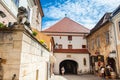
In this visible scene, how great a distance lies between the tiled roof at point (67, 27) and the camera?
90.4 ft

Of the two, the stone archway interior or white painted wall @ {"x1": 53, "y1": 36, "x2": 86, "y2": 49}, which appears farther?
white painted wall @ {"x1": 53, "y1": 36, "x2": 86, "y2": 49}

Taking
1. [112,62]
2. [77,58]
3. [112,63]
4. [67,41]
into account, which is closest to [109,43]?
[112,62]

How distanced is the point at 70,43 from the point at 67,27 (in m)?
4.17

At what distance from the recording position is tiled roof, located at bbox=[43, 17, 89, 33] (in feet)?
90.4

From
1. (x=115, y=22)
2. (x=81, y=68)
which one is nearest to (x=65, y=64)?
(x=81, y=68)

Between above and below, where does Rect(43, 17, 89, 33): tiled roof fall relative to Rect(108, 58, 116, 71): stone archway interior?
above

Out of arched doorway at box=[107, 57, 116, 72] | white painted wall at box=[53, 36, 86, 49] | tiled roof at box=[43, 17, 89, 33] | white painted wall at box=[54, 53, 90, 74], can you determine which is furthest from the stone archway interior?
tiled roof at box=[43, 17, 89, 33]

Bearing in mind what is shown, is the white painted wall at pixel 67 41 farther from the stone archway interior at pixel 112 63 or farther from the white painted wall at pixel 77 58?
the stone archway interior at pixel 112 63

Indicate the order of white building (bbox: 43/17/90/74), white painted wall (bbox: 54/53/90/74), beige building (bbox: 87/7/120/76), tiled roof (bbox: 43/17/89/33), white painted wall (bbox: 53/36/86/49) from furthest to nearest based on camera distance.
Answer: tiled roof (bbox: 43/17/89/33) → white painted wall (bbox: 53/36/86/49) → white building (bbox: 43/17/90/74) → white painted wall (bbox: 54/53/90/74) → beige building (bbox: 87/7/120/76)

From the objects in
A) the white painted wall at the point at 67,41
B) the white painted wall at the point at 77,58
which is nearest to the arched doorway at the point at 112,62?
the white painted wall at the point at 77,58

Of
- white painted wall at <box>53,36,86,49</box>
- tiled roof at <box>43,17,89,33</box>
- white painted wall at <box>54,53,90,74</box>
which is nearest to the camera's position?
white painted wall at <box>54,53,90,74</box>

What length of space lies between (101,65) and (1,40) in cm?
1575

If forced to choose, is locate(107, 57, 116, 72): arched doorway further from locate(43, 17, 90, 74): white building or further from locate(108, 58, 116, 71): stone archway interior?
locate(43, 17, 90, 74): white building

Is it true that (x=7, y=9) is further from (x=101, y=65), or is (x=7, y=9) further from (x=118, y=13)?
(x=101, y=65)
